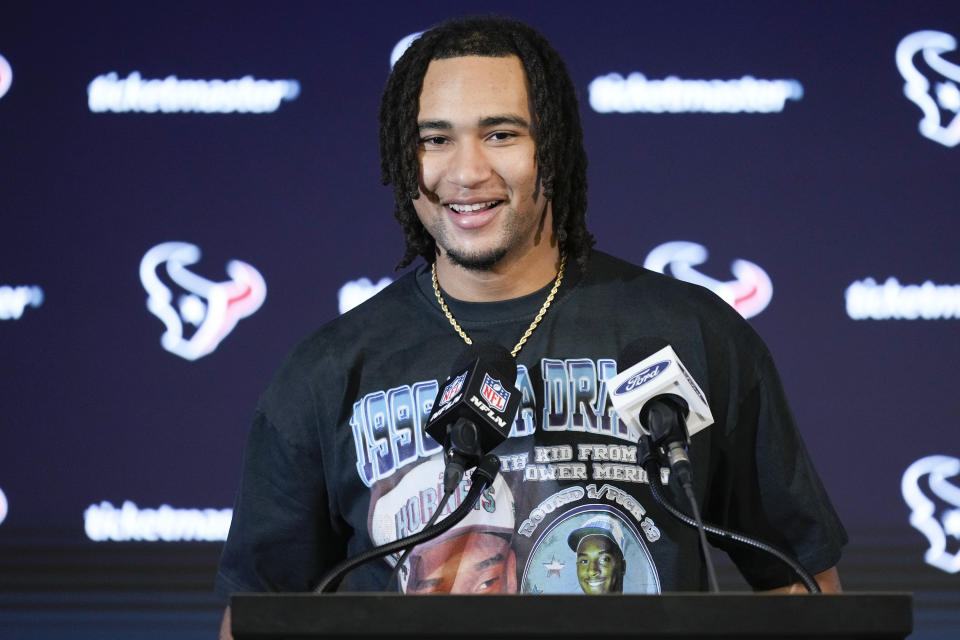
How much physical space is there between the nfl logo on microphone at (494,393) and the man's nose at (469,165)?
1.49 feet

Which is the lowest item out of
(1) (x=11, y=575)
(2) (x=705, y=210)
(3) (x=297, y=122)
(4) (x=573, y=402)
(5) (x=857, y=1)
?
(1) (x=11, y=575)

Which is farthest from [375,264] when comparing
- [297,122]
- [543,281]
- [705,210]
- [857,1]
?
[857,1]

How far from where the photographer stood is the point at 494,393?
141 cm

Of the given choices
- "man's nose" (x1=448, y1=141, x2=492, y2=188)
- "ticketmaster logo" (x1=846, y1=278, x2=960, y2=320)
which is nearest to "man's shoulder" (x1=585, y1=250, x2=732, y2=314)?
"man's nose" (x1=448, y1=141, x2=492, y2=188)

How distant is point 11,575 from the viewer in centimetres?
291

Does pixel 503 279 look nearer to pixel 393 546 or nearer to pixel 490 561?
pixel 490 561

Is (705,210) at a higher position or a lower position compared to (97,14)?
lower

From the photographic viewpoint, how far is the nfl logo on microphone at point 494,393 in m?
1.40

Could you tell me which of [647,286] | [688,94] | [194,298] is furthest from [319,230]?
[647,286]

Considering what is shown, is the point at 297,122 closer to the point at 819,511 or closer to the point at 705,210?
the point at 705,210

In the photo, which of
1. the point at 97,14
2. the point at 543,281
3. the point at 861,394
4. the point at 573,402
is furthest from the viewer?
the point at 97,14

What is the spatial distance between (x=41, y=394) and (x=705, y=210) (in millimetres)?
1801

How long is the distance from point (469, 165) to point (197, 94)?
148 centimetres

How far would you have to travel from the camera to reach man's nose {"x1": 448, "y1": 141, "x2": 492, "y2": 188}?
1757 millimetres
